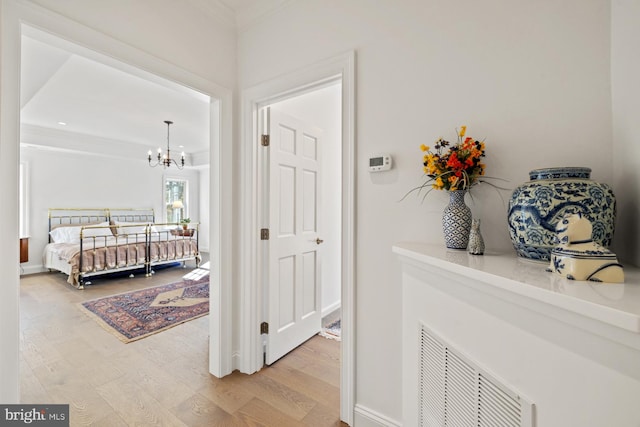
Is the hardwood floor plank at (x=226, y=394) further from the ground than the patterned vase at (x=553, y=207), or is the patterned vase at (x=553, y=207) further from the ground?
the patterned vase at (x=553, y=207)

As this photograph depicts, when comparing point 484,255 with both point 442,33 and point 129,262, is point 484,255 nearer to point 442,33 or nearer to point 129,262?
point 442,33

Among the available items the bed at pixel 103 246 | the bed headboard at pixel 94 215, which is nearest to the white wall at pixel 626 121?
the bed at pixel 103 246

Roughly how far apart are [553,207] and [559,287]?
36 cm

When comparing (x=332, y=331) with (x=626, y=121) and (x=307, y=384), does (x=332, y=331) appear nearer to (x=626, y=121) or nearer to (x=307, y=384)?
(x=307, y=384)

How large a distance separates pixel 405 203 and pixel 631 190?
0.79 metres

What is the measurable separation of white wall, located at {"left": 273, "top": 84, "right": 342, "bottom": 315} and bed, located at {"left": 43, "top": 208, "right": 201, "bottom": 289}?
384cm

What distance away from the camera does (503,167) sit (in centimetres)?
117

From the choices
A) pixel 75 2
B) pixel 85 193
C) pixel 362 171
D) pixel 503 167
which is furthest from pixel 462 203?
pixel 85 193

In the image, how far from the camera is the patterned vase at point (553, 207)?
782 mm

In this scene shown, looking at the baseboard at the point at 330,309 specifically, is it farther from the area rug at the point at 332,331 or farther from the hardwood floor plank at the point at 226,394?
the hardwood floor plank at the point at 226,394

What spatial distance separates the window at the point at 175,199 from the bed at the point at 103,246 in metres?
1.24

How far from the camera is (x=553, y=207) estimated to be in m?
0.81

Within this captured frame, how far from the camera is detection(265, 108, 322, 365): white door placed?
7.27 feet

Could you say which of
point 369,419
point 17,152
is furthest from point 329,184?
point 17,152
